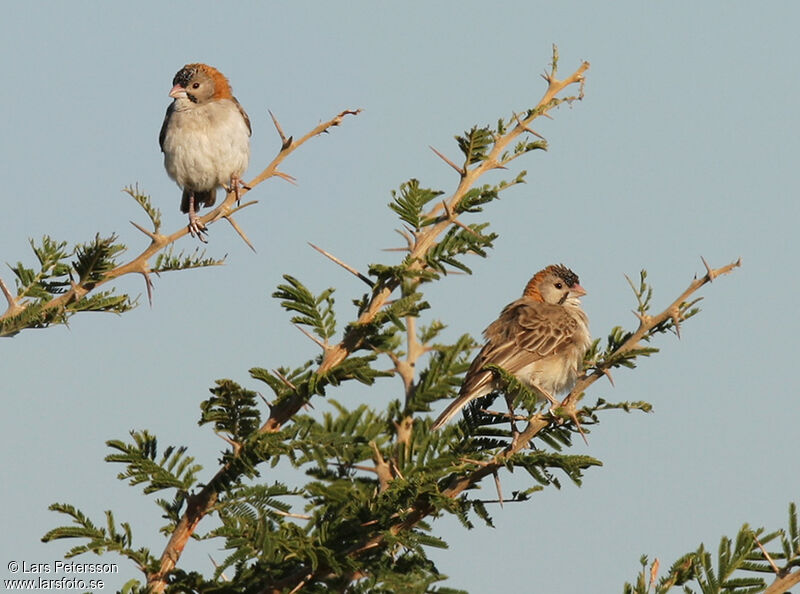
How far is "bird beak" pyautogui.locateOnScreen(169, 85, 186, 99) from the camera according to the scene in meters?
10.4

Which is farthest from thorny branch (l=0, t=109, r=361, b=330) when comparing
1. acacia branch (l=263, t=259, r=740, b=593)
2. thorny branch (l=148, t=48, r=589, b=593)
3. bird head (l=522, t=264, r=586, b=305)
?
bird head (l=522, t=264, r=586, b=305)

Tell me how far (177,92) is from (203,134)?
55cm

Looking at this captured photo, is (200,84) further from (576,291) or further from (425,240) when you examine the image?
(425,240)

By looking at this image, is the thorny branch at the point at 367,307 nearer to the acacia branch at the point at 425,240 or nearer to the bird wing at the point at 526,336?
the acacia branch at the point at 425,240

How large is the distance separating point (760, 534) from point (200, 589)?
7.53ft

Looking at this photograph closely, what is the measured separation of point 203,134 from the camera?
33.6 feet

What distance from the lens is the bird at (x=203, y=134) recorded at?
10.2 m

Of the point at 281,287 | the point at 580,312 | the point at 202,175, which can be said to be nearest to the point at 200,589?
the point at 281,287

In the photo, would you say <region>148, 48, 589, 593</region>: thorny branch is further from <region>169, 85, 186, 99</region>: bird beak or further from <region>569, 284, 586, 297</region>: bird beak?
<region>169, 85, 186, 99</region>: bird beak

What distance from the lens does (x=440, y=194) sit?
5191 mm

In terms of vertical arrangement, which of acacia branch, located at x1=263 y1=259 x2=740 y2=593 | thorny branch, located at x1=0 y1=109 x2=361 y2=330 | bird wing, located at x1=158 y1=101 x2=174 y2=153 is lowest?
acacia branch, located at x1=263 y1=259 x2=740 y2=593

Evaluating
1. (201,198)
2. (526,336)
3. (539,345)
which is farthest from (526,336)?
(201,198)

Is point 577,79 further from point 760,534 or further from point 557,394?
point 557,394

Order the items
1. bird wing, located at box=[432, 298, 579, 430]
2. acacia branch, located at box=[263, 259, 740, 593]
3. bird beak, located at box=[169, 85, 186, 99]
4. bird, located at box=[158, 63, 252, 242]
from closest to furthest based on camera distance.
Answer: acacia branch, located at box=[263, 259, 740, 593], bird wing, located at box=[432, 298, 579, 430], bird, located at box=[158, 63, 252, 242], bird beak, located at box=[169, 85, 186, 99]
